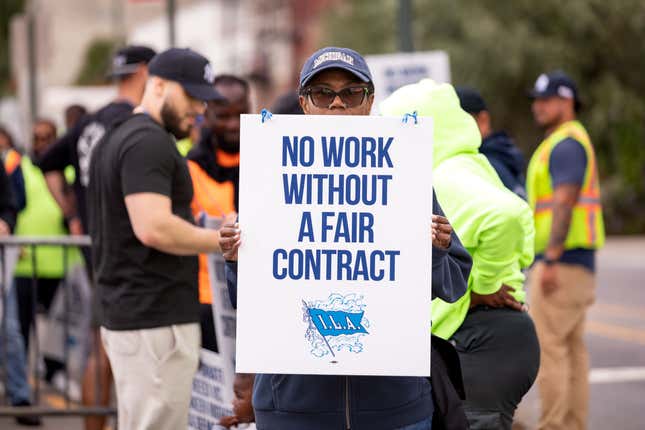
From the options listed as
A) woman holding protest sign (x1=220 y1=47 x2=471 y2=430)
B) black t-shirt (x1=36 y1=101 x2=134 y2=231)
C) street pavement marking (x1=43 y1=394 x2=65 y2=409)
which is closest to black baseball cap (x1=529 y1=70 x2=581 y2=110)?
black t-shirt (x1=36 y1=101 x2=134 y2=231)

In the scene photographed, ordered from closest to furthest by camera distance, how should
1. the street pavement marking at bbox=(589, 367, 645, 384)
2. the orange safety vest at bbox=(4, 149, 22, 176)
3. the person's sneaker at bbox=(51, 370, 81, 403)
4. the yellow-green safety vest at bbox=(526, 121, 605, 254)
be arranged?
1. the yellow-green safety vest at bbox=(526, 121, 605, 254)
2. the person's sneaker at bbox=(51, 370, 81, 403)
3. the orange safety vest at bbox=(4, 149, 22, 176)
4. the street pavement marking at bbox=(589, 367, 645, 384)

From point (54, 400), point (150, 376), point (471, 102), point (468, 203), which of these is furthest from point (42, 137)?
point (468, 203)

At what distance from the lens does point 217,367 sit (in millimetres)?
5383

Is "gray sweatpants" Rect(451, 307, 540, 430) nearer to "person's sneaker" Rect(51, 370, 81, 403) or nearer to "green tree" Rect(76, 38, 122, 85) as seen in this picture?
"person's sneaker" Rect(51, 370, 81, 403)

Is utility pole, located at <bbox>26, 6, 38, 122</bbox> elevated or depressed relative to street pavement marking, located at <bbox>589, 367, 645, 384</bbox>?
elevated

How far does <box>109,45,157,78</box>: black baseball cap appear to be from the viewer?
6402mm

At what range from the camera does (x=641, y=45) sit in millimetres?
29094

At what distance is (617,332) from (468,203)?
8.61 metres

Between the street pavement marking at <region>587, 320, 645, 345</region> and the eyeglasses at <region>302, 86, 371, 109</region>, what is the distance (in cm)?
880

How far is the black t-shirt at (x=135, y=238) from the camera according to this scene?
476 centimetres

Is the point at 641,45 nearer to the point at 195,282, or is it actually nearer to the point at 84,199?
the point at 84,199

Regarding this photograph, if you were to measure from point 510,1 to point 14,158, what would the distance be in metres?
21.7

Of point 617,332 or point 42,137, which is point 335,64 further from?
point 617,332

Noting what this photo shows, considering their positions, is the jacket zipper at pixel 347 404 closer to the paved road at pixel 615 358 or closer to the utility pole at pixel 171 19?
the paved road at pixel 615 358
